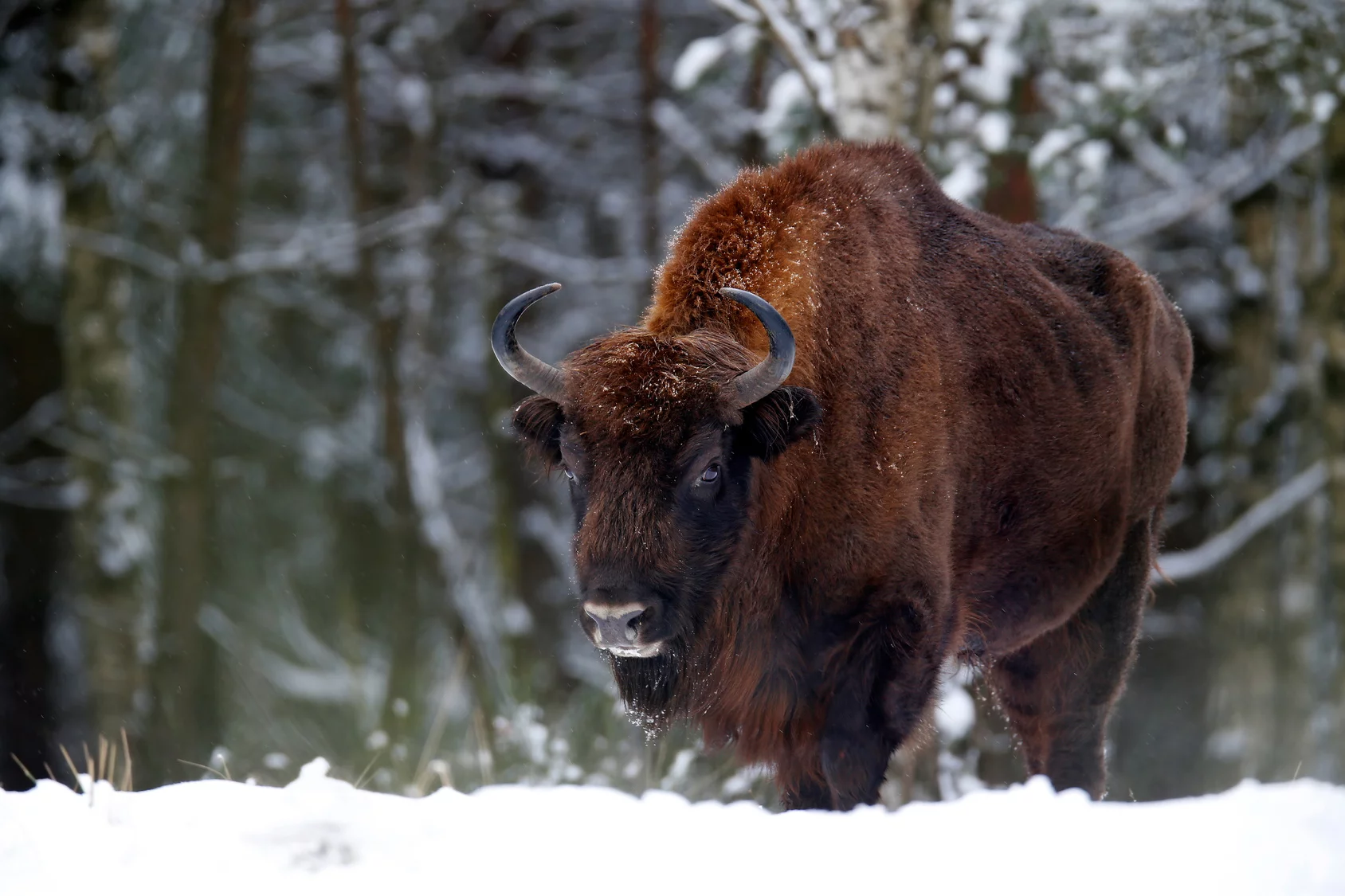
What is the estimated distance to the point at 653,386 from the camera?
14.2 feet

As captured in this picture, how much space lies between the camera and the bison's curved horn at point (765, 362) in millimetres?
4215

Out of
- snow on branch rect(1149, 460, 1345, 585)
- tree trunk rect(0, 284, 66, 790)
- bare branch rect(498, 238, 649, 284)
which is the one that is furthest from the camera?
bare branch rect(498, 238, 649, 284)

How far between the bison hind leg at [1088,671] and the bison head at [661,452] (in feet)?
7.03

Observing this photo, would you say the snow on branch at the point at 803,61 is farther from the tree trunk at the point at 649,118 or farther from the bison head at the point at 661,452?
the tree trunk at the point at 649,118

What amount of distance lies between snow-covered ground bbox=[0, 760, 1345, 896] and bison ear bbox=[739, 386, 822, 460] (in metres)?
1.31

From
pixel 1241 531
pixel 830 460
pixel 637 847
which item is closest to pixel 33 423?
pixel 830 460

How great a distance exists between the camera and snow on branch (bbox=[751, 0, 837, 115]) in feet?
25.1

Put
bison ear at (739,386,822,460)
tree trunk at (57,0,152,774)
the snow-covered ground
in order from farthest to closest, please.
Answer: tree trunk at (57,0,152,774) < bison ear at (739,386,822,460) < the snow-covered ground

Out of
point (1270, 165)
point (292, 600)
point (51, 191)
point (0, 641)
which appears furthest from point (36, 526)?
point (1270, 165)

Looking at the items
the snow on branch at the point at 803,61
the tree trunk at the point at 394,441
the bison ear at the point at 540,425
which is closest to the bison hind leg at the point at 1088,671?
the bison ear at the point at 540,425

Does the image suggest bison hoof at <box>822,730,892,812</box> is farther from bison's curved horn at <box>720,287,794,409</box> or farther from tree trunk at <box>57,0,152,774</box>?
tree trunk at <box>57,0,152,774</box>

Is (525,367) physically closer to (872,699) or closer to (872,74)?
(872,699)

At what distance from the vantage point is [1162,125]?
934 centimetres

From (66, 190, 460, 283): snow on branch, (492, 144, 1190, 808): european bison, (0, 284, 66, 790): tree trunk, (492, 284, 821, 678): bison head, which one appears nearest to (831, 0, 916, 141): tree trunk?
(492, 144, 1190, 808): european bison
